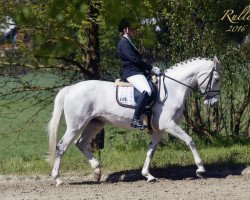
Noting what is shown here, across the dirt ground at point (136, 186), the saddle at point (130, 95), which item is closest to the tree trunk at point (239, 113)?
the dirt ground at point (136, 186)

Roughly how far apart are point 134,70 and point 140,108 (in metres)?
0.55

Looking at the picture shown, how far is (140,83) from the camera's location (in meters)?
10.9

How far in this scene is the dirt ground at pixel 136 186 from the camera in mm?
9828

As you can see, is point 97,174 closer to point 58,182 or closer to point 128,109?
point 58,182

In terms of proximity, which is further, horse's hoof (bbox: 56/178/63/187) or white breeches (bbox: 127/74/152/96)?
horse's hoof (bbox: 56/178/63/187)

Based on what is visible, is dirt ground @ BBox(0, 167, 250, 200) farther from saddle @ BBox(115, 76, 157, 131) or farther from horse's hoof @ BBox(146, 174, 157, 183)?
saddle @ BBox(115, 76, 157, 131)

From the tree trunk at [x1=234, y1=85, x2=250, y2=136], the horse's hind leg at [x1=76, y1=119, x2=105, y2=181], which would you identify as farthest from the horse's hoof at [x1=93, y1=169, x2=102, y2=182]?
the tree trunk at [x1=234, y1=85, x2=250, y2=136]

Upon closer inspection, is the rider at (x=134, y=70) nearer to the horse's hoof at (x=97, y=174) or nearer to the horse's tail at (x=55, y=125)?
the horse's hoof at (x=97, y=174)

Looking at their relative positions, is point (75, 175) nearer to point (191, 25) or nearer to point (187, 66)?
point (187, 66)

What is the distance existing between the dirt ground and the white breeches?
1338 millimetres

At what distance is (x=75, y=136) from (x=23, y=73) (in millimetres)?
3410

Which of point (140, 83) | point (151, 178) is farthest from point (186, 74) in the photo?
point (151, 178)

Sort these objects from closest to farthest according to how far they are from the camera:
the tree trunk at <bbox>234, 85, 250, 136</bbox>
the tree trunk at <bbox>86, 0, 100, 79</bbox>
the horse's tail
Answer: the horse's tail, the tree trunk at <bbox>86, 0, 100, 79</bbox>, the tree trunk at <bbox>234, 85, 250, 136</bbox>

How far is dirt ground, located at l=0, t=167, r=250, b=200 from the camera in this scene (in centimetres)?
983
